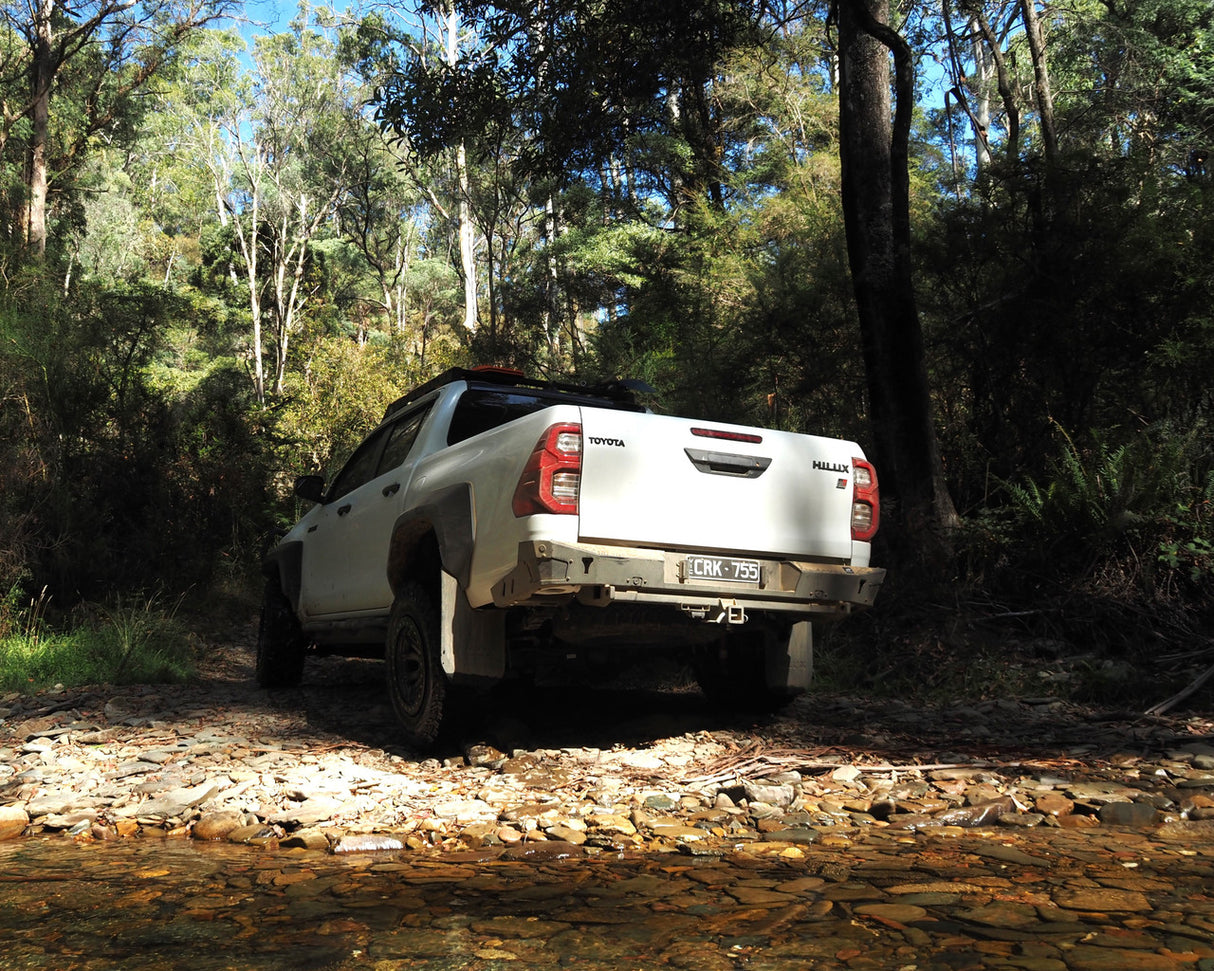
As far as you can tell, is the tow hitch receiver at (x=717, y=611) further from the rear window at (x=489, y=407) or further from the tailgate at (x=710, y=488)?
the rear window at (x=489, y=407)

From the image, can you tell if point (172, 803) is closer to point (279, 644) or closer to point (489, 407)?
point (489, 407)

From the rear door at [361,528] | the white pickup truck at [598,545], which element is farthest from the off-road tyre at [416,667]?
the rear door at [361,528]

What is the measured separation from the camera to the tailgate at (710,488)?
4.48 m

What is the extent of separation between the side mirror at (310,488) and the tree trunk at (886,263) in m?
4.55

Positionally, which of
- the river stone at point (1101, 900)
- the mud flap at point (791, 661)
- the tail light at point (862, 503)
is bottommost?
the river stone at point (1101, 900)

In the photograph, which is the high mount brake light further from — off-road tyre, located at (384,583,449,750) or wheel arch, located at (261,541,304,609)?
wheel arch, located at (261,541,304,609)

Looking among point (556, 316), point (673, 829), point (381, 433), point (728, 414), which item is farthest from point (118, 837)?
point (556, 316)

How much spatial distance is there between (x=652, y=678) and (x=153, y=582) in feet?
19.8

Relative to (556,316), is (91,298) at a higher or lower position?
lower

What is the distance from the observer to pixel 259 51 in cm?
3341

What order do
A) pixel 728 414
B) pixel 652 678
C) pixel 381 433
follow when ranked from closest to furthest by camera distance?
1. pixel 381 433
2. pixel 652 678
3. pixel 728 414

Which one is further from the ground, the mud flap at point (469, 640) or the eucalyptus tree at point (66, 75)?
the eucalyptus tree at point (66, 75)

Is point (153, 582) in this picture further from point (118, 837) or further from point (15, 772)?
point (118, 837)

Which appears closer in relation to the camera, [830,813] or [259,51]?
[830,813]
